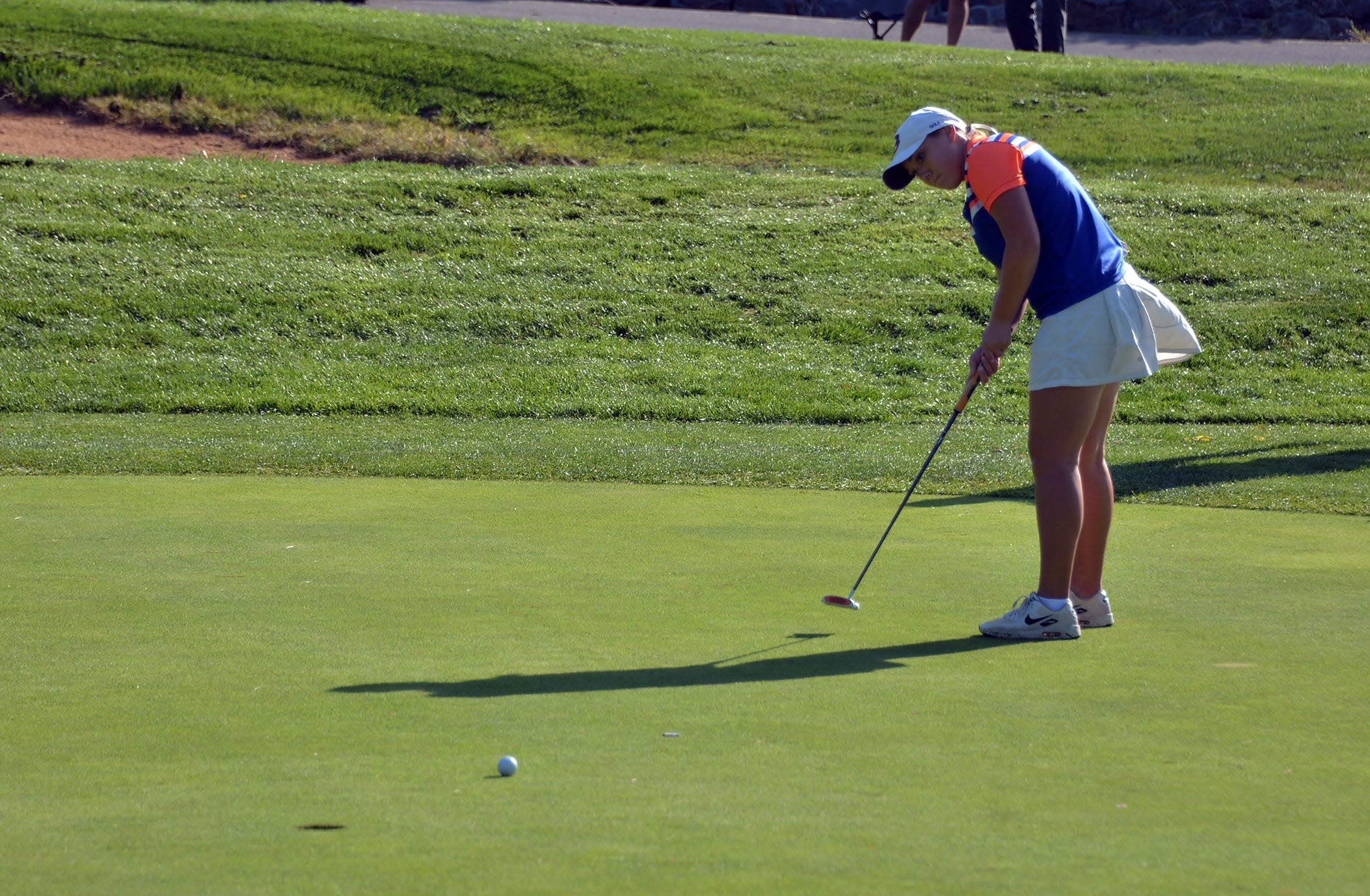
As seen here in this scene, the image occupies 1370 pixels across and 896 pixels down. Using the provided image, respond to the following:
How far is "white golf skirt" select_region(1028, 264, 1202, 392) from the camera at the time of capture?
15.2ft

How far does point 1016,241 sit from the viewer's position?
4543 mm

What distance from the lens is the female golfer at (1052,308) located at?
455 cm

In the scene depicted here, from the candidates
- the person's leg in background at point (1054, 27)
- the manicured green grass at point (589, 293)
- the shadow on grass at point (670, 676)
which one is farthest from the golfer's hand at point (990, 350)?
the person's leg in background at point (1054, 27)

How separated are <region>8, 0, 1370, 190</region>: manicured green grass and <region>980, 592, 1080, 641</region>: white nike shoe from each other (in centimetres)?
1422

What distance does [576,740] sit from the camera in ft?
11.4

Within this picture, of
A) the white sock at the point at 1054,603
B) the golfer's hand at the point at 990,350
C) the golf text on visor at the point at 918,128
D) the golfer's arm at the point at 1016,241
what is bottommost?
the white sock at the point at 1054,603

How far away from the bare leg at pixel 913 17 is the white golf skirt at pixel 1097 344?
22.0m

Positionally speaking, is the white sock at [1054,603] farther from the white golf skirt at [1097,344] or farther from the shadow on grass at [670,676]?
the white golf skirt at [1097,344]

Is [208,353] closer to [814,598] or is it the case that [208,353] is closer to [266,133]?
[266,133]

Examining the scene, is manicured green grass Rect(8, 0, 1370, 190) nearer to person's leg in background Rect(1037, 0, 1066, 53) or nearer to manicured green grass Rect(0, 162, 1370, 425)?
manicured green grass Rect(0, 162, 1370, 425)

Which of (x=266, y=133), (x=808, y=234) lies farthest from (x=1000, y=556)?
(x=266, y=133)

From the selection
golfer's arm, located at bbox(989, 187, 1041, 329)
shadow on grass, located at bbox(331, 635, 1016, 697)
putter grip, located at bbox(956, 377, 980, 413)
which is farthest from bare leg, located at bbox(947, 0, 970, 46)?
shadow on grass, located at bbox(331, 635, 1016, 697)

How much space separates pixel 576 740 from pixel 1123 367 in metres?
2.25

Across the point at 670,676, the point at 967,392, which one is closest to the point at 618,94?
the point at 967,392
